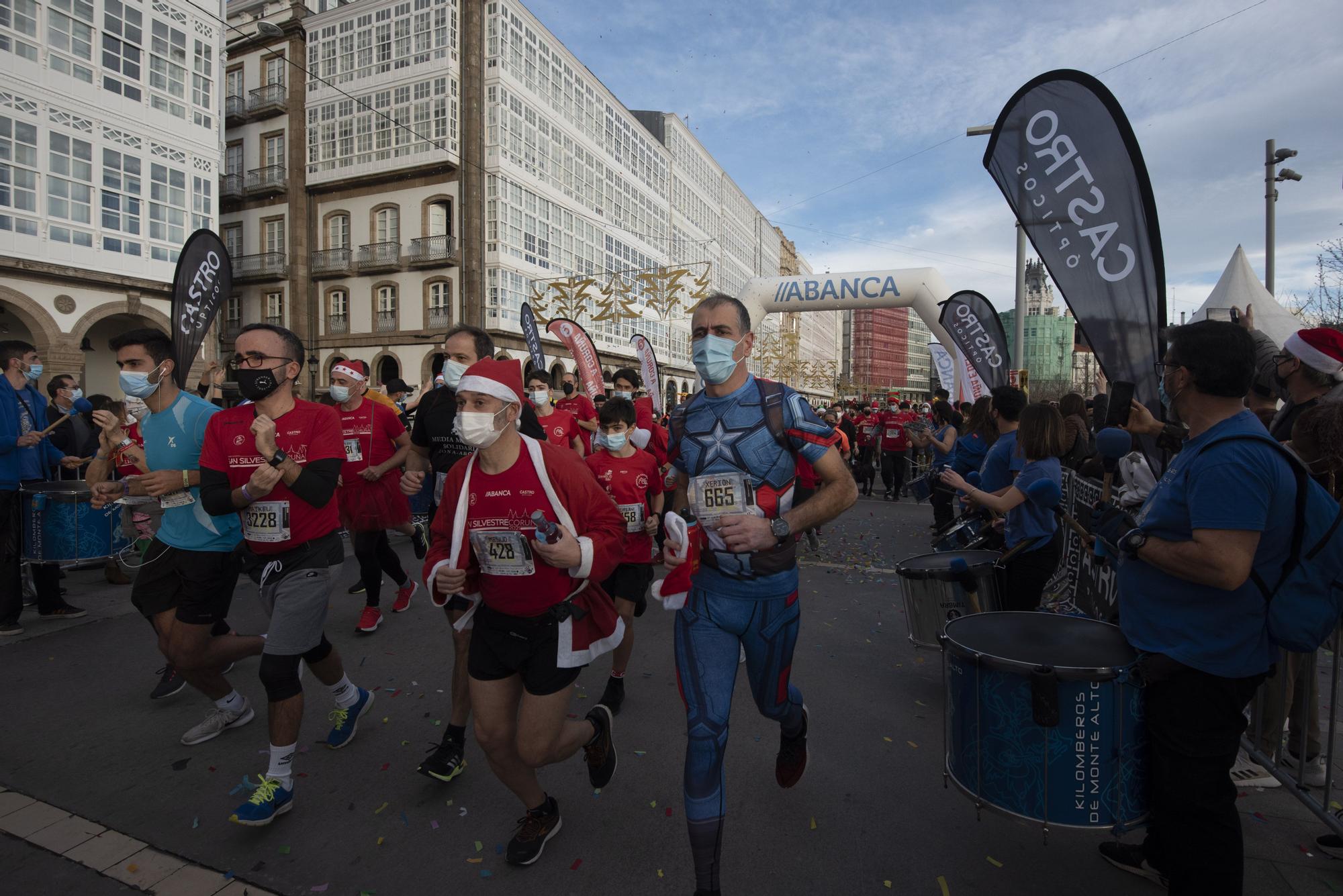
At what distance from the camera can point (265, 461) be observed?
10.7 ft

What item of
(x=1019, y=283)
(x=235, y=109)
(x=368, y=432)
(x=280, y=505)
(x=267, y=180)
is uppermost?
(x=235, y=109)

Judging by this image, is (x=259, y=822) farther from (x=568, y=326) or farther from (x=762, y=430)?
(x=568, y=326)

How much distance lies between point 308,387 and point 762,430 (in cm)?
3507

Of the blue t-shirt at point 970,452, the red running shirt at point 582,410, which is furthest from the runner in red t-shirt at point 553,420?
the blue t-shirt at point 970,452

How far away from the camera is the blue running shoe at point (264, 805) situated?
9.59 ft

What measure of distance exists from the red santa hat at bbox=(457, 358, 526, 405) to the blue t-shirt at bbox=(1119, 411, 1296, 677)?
2.26m

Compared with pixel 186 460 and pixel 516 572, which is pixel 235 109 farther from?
pixel 516 572

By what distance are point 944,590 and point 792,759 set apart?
152 cm

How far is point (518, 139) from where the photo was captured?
101 ft

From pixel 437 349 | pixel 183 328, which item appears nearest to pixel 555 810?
pixel 183 328

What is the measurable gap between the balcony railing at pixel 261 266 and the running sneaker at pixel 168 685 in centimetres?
3442

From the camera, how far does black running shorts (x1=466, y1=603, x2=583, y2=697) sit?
106 inches

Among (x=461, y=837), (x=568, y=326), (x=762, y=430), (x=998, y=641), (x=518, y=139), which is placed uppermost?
(x=518, y=139)

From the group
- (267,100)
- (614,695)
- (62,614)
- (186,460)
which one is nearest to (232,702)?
(186,460)
